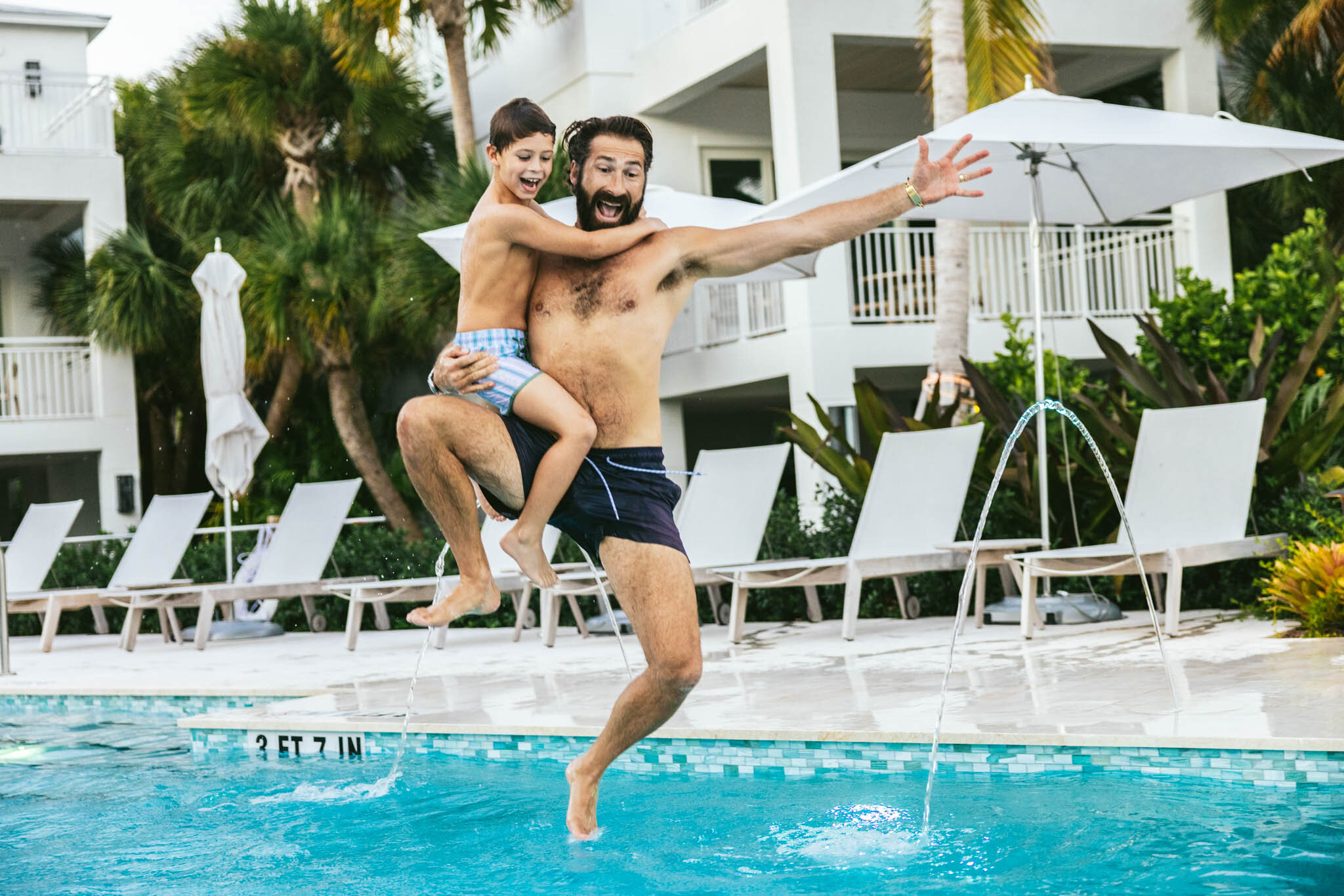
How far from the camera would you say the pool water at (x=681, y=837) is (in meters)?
3.77

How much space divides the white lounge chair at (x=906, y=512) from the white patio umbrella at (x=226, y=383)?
5.11 m

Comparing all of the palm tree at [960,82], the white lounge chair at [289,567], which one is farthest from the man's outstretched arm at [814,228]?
the white lounge chair at [289,567]

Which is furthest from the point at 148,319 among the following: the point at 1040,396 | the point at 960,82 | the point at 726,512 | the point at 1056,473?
the point at 1040,396

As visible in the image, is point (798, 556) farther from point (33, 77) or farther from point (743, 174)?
point (33, 77)

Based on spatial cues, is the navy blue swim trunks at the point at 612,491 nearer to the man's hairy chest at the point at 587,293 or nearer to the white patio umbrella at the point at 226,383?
the man's hairy chest at the point at 587,293

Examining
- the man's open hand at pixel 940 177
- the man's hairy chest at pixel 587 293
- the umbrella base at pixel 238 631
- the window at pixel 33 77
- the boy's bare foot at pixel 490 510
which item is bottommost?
the umbrella base at pixel 238 631

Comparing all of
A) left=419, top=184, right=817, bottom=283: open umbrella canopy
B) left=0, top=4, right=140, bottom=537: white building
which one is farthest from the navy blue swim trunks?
left=0, top=4, right=140, bottom=537: white building

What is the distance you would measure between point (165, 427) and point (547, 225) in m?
21.1

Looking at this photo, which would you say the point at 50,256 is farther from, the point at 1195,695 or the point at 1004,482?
the point at 1195,695

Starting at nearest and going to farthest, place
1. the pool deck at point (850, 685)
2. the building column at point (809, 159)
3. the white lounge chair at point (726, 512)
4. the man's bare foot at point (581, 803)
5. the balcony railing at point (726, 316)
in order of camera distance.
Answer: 1. the man's bare foot at point (581, 803)
2. the pool deck at point (850, 685)
3. the white lounge chair at point (726, 512)
4. the building column at point (809, 159)
5. the balcony railing at point (726, 316)

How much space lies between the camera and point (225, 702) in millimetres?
7438

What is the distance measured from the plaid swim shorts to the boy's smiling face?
33 centimetres

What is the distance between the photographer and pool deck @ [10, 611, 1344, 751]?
4.77 meters

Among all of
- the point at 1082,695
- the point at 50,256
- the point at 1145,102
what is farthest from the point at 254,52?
the point at 1082,695
